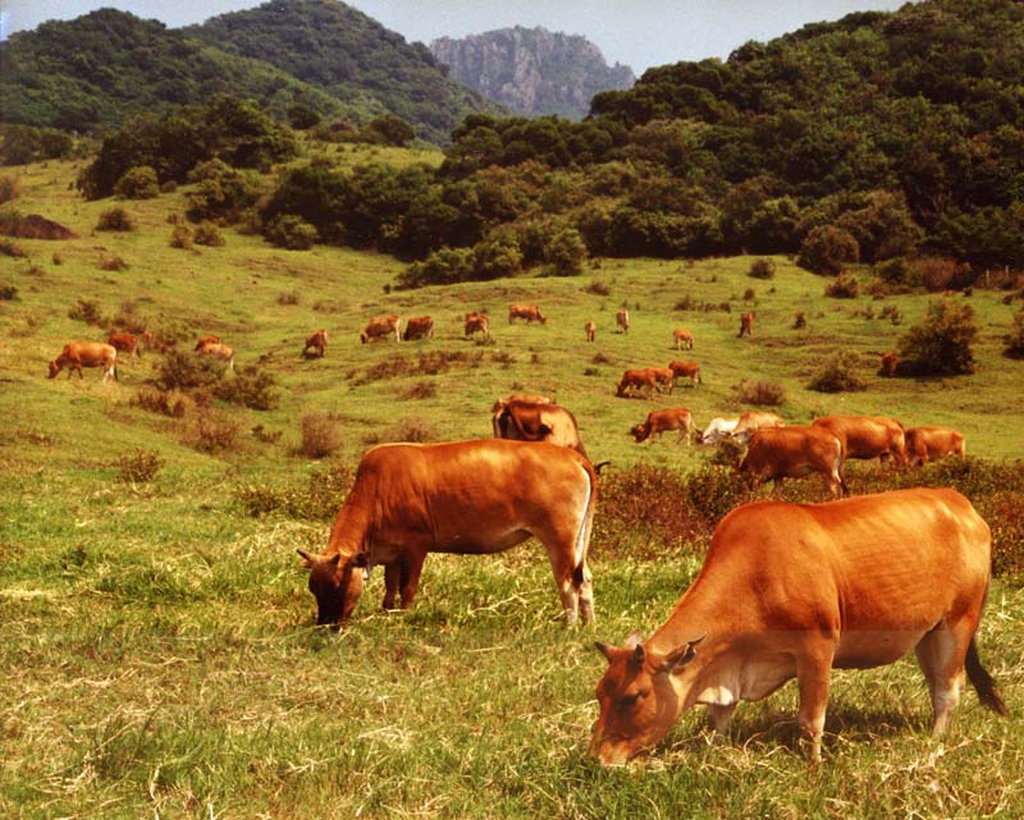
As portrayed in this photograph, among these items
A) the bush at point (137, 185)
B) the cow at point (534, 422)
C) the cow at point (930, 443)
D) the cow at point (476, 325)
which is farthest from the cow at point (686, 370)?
the bush at point (137, 185)

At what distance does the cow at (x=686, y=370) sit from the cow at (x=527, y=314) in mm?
10275

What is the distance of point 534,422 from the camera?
1402 cm

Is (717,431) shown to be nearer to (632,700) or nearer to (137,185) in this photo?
(632,700)

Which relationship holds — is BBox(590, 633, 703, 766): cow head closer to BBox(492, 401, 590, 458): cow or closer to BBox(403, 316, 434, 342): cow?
BBox(492, 401, 590, 458): cow

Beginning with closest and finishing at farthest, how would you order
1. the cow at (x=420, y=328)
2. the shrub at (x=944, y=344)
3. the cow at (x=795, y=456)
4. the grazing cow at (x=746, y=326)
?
1. the cow at (x=795, y=456)
2. the shrub at (x=944, y=344)
3. the cow at (x=420, y=328)
4. the grazing cow at (x=746, y=326)

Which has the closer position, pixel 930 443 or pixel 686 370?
pixel 930 443

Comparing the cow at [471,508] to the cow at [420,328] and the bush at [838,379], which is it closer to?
the bush at [838,379]

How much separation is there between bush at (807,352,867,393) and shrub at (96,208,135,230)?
4616 cm

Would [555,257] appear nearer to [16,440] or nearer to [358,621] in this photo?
[16,440]

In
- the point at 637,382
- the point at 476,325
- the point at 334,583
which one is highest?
the point at 334,583

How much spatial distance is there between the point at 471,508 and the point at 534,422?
17.3ft

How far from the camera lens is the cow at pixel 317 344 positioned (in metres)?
38.4

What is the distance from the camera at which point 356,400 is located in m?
30.5

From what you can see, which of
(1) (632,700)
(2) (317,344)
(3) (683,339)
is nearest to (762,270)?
(3) (683,339)
